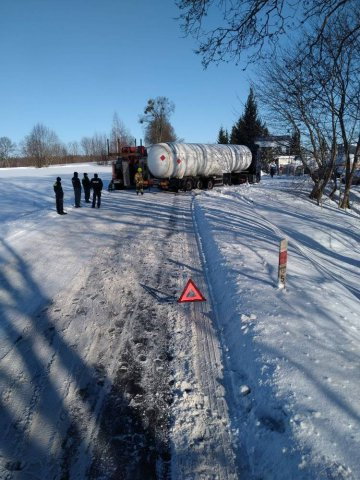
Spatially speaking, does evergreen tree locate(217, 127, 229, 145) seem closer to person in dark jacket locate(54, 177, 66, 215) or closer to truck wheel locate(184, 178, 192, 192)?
truck wheel locate(184, 178, 192, 192)

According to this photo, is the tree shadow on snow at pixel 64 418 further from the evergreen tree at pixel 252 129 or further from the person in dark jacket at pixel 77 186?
the evergreen tree at pixel 252 129

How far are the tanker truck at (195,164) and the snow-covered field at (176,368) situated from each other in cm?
1443

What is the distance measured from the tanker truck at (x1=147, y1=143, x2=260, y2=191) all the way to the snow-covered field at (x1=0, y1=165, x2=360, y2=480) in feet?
47.3

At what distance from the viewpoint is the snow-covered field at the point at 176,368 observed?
2688 mm

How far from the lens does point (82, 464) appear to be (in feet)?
8.70

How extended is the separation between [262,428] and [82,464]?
5.10 ft

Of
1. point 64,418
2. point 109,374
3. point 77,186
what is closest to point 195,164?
point 77,186

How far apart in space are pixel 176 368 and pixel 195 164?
67.6 feet

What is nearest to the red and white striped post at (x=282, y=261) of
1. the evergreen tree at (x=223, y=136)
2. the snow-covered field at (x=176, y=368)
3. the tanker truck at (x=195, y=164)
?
the snow-covered field at (x=176, y=368)

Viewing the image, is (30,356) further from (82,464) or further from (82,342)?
(82,464)

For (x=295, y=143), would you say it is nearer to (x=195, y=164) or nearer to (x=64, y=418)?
(x=195, y=164)

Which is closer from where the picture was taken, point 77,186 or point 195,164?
point 77,186

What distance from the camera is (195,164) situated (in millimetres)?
23234

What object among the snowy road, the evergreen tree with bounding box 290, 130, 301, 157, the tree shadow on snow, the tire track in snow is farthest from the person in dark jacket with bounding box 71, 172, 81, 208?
the evergreen tree with bounding box 290, 130, 301, 157
